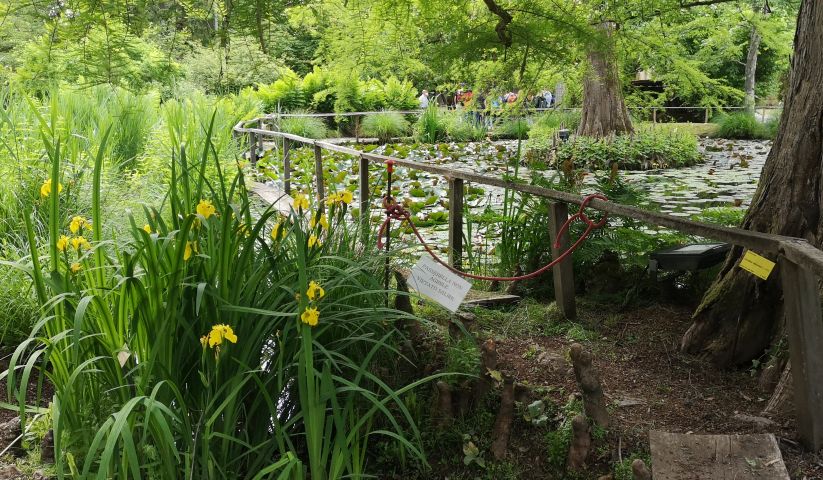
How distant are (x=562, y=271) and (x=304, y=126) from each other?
11940mm

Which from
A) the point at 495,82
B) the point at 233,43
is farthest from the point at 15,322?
the point at 495,82

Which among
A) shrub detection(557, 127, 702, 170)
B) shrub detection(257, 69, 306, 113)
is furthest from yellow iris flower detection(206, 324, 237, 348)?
shrub detection(257, 69, 306, 113)

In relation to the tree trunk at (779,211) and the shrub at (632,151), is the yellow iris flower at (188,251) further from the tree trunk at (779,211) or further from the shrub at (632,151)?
the shrub at (632,151)

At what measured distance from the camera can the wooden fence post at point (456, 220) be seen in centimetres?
456

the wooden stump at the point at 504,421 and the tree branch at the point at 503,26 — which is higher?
the tree branch at the point at 503,26

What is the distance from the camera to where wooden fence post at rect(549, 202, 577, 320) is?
3730mm

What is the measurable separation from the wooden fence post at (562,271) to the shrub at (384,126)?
12779 millimetres

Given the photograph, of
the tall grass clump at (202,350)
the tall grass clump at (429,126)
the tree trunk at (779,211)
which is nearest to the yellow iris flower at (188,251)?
→ the tall grass clump at (202,350)

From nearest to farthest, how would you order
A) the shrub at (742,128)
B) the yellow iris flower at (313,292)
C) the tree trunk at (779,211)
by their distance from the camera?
the yellow iris flower at (313,292) → the tree trunk at (779,211) → the shrub at (742,128)

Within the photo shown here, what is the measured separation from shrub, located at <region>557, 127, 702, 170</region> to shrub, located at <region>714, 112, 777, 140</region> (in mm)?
5498

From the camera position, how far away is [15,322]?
336 centimetres

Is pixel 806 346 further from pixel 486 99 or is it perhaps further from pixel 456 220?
pixel 486 99

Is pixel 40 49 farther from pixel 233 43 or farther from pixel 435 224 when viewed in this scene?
pixel 435 224

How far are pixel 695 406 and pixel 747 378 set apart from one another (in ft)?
1.34
